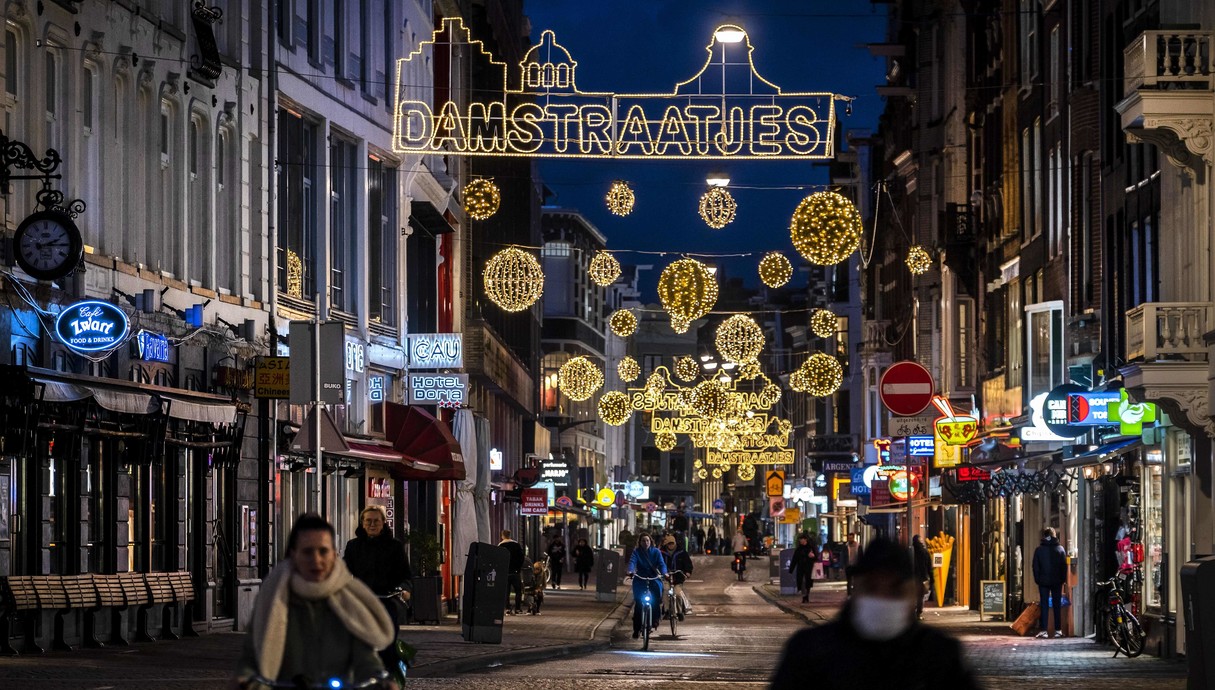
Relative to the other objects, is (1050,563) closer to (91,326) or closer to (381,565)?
(91,326)

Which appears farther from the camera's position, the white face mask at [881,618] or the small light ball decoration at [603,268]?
the small light ball decoration at [603,268]

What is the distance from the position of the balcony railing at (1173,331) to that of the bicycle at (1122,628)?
148 inches

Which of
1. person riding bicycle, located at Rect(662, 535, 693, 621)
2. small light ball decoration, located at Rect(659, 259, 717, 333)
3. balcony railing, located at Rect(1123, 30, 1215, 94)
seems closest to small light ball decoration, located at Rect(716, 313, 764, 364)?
small light ball decoration, located at Rect(659, 259, 717, 333)

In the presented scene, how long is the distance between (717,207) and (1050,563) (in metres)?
7.44

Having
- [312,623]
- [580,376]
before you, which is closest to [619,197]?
[312,623]

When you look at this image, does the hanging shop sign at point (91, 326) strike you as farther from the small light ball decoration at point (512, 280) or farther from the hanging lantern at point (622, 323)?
the hanging lantern at point (622, 323)

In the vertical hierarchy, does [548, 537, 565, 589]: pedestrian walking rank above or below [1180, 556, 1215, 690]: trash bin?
below

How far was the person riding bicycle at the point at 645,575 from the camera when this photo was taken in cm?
3338

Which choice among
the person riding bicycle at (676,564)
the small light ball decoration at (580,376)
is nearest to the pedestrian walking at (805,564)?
the small light ball decoration at (580,376)

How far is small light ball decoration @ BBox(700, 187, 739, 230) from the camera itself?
1310 inches

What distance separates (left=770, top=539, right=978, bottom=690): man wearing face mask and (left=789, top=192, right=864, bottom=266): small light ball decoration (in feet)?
77.8

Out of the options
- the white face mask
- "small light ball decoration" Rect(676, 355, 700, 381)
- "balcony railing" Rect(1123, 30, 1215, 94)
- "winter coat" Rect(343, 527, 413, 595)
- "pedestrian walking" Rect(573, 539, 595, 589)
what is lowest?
"pedestrian walking" Rect(573, 539, 595, 589)

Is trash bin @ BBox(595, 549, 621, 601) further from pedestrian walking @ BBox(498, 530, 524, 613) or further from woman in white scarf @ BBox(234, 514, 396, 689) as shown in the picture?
woman in white scarf @ BBox(234, 514, 396, 689)

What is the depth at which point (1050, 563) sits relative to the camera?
33875 millimetres
